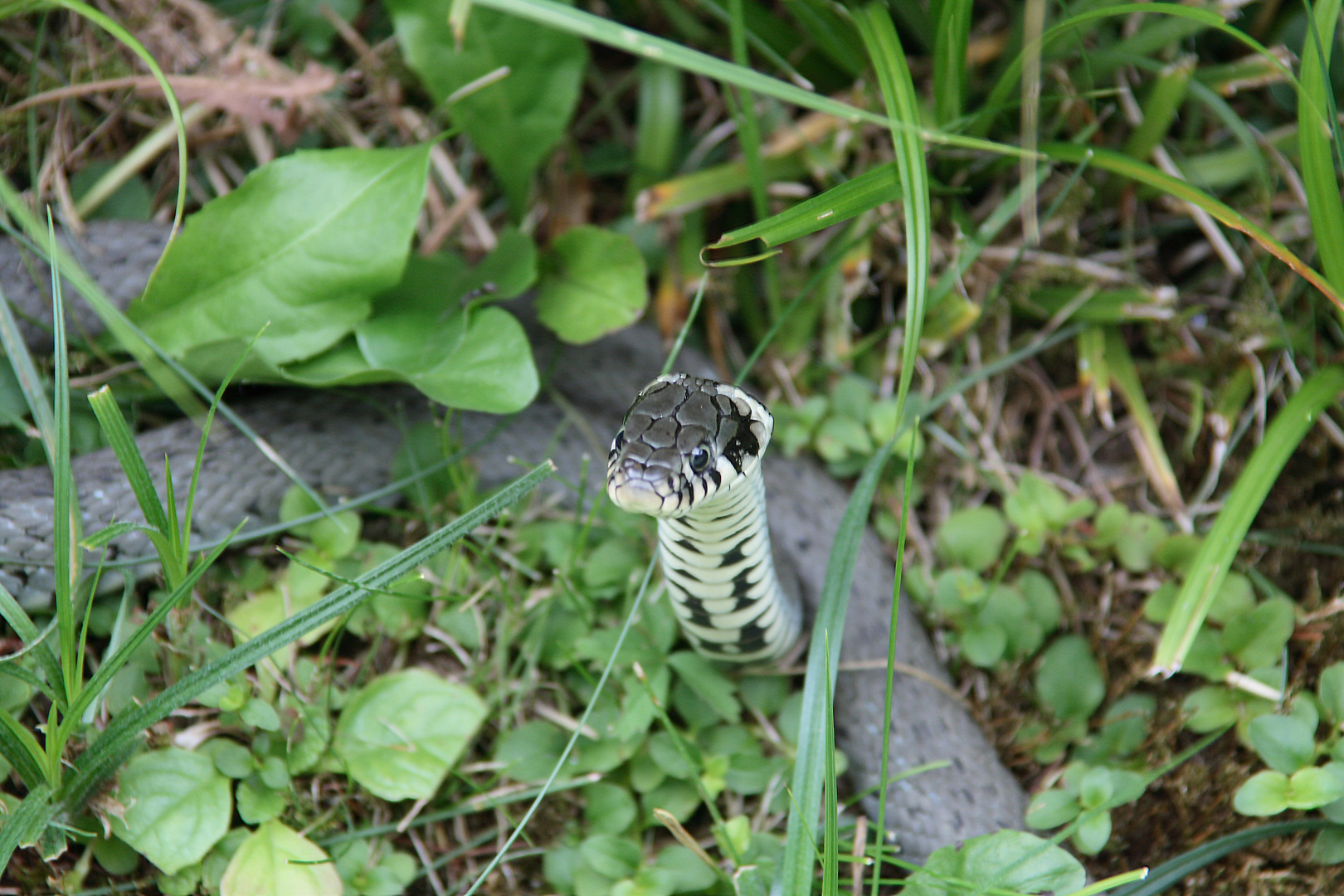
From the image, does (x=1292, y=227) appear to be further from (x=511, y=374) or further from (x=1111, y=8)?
(x=511, y=374)

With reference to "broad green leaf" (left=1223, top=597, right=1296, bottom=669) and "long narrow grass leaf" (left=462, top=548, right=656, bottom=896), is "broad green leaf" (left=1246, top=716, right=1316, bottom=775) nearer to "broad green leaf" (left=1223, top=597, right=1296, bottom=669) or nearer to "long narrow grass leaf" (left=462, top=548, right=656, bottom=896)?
"broad green leaf" (left=1223, top=597, right=1296, bottom=669)

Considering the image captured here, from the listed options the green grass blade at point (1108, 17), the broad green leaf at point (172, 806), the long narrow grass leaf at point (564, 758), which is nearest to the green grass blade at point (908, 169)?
the green grass blade at point (1108, 17)

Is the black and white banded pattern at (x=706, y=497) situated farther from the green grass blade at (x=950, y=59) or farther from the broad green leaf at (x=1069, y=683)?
the green grass blade at (x=950, y=59)

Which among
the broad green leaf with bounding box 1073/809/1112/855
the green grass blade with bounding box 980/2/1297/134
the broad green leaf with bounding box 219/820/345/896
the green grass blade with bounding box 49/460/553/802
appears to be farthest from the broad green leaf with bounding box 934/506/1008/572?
the broad green leaf with bounding box 219/820/345/896

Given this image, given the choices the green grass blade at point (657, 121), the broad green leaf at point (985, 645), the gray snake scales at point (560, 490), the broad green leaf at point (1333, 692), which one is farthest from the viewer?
the green grass blade at point (657, 121)

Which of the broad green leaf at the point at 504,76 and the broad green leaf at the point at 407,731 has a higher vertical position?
the broad green leaf at the point at 504,76

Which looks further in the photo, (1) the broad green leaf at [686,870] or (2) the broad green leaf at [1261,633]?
(2) the broad green leaf at [1261,633]
